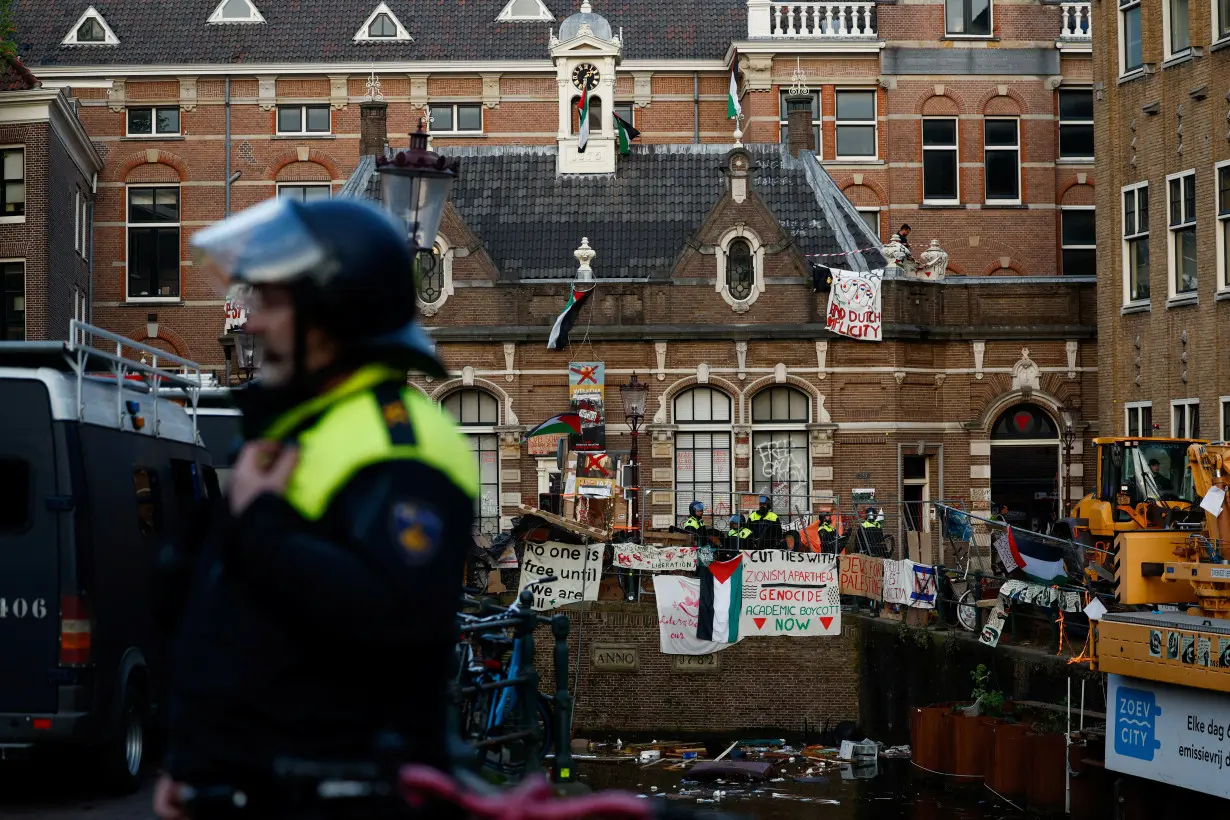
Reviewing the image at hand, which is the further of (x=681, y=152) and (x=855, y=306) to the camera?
(x=681, y=152)

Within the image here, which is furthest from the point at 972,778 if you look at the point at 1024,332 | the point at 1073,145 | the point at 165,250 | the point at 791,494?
the point at 165,250

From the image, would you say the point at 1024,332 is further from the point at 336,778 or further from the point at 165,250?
the point at 336,778

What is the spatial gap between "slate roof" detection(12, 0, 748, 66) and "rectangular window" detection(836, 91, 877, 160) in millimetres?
3519

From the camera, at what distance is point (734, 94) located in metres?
42.1

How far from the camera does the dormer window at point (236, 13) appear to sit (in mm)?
44375

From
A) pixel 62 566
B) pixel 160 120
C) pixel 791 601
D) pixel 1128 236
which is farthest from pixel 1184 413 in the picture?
pixel 160 120

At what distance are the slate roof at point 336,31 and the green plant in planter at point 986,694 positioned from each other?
79.4 feet

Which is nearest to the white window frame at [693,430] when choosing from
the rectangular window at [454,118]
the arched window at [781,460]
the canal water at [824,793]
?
the arched window at [781,460]

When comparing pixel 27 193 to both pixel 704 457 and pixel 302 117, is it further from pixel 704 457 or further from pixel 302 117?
pixel 704 457

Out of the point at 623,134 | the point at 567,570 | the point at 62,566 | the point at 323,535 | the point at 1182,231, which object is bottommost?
the point at 567,570

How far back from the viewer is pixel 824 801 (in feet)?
72.7

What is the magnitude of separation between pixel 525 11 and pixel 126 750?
121ft

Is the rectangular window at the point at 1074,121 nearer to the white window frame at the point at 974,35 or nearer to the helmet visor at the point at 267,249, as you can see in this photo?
the white window frame at the point at 974,35

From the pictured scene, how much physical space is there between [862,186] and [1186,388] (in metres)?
15.1
